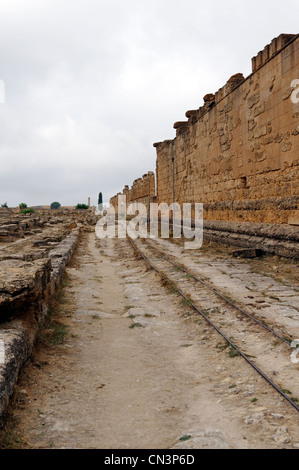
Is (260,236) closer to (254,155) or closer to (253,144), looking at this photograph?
(254,155)

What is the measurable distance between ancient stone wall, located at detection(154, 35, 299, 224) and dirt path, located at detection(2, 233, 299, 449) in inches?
222

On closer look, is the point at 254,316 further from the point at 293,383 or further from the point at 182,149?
the point at 182,149

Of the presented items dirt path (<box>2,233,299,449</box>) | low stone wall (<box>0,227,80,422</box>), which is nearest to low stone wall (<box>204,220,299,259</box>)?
dirt path (<box>2,233,299,449</box>)

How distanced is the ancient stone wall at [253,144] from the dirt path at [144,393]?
565cm

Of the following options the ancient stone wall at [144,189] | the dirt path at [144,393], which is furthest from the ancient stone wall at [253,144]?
the ancient stone wall at [144,189]

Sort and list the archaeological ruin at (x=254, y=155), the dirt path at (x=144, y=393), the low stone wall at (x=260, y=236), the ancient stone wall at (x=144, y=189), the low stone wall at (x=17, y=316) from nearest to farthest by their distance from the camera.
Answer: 1. the dirt path at (x=144, y=393)
2. the low stone wall at (x=17, y=316)
3. the low stone wall at (x=260, y=236)
4. the archaeological ruin at (x=254, y=155)
5. the ancient stone wall at (x=144, y=189)

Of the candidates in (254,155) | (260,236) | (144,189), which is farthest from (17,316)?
(144,189)

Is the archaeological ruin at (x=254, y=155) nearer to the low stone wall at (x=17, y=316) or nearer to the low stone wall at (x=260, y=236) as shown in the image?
the low stone wall at (x=260, y=236)

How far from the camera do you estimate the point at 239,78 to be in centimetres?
1372

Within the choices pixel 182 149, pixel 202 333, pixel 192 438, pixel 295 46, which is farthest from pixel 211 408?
pixel 182 149

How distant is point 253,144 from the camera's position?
1230 cm

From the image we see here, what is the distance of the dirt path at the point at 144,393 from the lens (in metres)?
3.10

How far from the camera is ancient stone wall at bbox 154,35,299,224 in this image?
10180 millimetres

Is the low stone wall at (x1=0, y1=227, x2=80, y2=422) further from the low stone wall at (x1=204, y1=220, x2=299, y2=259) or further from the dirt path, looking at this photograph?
the low stone wall at (x1=204, y1=220, x2=299, y2=259)
